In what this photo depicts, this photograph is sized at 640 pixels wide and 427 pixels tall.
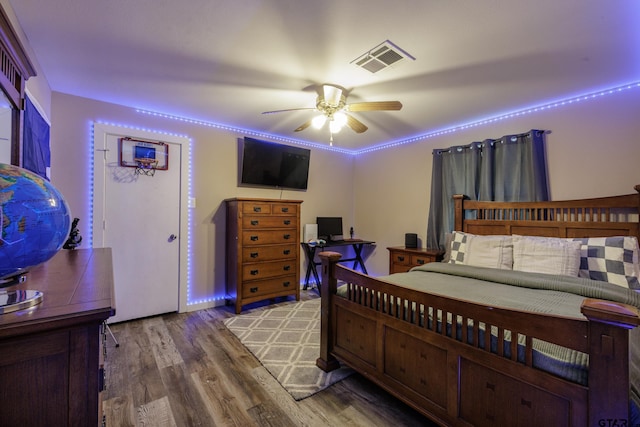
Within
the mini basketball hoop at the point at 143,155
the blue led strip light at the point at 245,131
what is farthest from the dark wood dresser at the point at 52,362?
the blue led strip light at the point at 245,131

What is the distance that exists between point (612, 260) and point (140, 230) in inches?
172

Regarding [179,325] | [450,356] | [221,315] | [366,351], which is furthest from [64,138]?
[450,356]

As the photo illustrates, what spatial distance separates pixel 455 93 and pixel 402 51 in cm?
97

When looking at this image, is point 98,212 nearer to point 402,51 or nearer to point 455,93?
point 402,51

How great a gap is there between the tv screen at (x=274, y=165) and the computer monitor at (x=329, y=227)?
62cm

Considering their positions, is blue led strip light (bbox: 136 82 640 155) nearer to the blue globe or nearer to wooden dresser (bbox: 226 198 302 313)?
wooden dresser (bbox: 226 198 302 313)

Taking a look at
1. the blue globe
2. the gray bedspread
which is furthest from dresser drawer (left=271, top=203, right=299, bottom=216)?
the blue globe

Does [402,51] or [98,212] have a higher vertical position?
[402,51]

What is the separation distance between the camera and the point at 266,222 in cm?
360

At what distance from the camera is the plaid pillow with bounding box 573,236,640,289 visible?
2092 millimetres

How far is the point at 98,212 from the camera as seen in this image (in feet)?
9.51

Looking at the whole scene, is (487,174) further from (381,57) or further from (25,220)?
(25,220)

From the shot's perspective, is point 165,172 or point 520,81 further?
point 165,172

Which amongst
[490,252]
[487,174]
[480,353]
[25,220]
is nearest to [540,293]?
[490,252]
